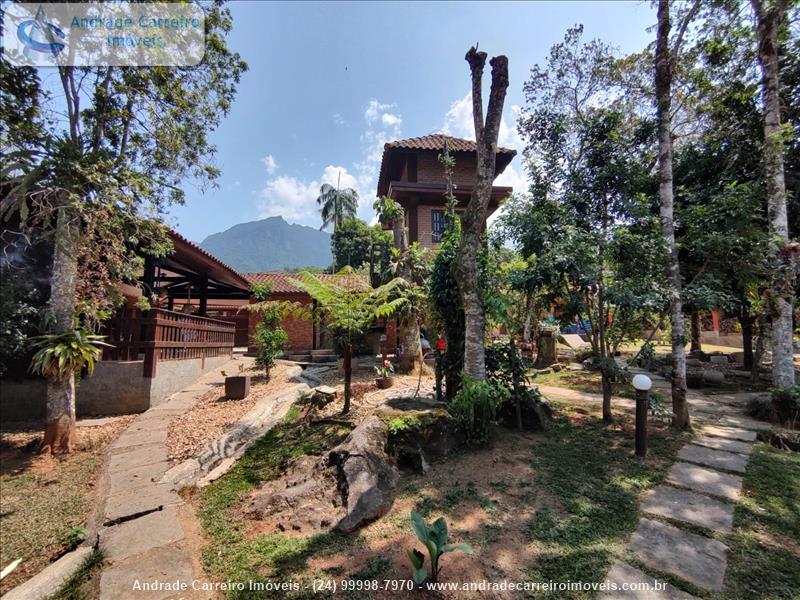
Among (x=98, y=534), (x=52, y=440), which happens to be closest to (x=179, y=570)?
(x=98, y=534)

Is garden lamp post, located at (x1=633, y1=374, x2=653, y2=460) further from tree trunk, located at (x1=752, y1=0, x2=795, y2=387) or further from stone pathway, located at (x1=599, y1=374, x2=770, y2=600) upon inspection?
tree trunk, located at (x1=752, y1=0, x2=795, y2=387)

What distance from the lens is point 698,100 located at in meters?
8.41

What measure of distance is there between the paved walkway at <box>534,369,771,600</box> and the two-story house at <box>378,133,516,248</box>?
11.5 meters

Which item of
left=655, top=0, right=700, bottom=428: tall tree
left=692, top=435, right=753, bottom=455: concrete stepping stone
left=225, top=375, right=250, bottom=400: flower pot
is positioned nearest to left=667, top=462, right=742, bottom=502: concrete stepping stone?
left=692, top=435, right=753, bottom=455: concrete stepping stone

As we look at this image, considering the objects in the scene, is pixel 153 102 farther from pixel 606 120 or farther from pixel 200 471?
pixel 606 120

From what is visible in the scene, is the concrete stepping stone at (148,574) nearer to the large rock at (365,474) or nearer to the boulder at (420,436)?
the large rock at (365,474)

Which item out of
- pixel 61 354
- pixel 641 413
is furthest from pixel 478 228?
pixel 61 354

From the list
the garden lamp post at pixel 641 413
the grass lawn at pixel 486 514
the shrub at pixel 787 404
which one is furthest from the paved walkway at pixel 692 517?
the shrub at pixel 787 404

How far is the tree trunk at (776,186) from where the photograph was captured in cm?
613

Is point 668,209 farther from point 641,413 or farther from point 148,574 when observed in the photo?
point 148,574

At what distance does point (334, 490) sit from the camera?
365cm

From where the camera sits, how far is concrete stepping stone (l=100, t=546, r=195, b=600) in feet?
7.91

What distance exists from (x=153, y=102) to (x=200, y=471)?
6564 mm

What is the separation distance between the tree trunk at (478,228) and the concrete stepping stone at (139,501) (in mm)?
3920
